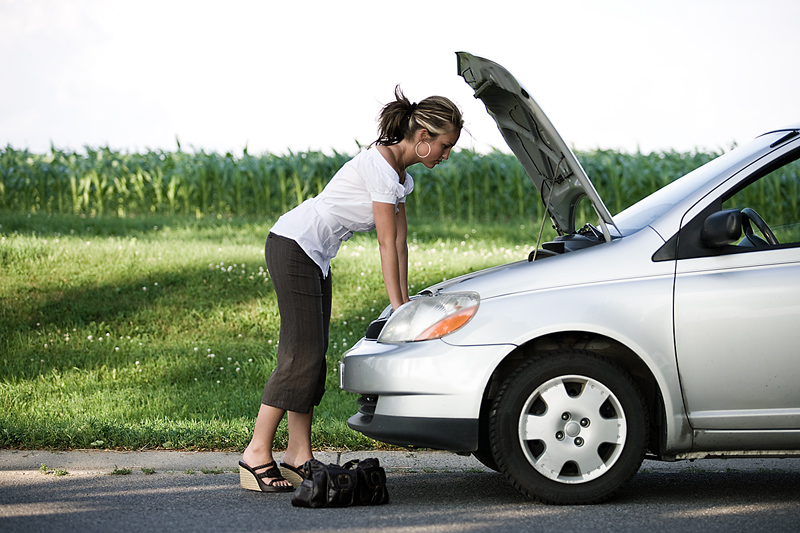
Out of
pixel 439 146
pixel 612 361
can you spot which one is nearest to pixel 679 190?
pixel 612 361

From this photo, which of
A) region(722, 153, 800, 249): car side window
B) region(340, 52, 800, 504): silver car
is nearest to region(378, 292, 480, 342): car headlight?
region(340, 52, 800, 504): silver car

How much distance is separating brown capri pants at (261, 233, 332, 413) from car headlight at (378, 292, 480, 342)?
0.36 metres

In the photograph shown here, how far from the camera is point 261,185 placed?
1709cm

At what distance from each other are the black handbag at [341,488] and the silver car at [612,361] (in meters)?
0.24

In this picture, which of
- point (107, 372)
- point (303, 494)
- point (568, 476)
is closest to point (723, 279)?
point (568, 476)

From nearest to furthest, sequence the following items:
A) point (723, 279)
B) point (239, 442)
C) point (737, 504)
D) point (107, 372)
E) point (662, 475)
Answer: point (723, 279)
point (737, 504)
point (662, 475)
point (239, 442)
point (107, 372)

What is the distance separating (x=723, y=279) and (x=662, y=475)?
1.52m

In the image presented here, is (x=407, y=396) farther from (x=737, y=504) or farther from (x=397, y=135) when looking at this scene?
(x=737, y=504)

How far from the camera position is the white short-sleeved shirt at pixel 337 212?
13.5 ft

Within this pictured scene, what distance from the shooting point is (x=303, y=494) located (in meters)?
3.96

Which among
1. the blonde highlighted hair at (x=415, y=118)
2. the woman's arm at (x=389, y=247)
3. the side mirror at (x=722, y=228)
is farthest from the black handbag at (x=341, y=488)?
the side mirror at (x=722, y=228)

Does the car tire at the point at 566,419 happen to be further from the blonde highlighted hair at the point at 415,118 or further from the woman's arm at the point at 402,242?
the blonde highlighted hair at the point at 415,118

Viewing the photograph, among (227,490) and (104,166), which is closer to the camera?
(227,490)

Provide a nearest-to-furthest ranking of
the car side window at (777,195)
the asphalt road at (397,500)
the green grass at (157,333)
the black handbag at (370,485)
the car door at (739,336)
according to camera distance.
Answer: the asphalt road at (397,500)
the car door at (739,336)
the black handbag at (370,485)
the green grass at (157,333)
the car side window at (777,195)
